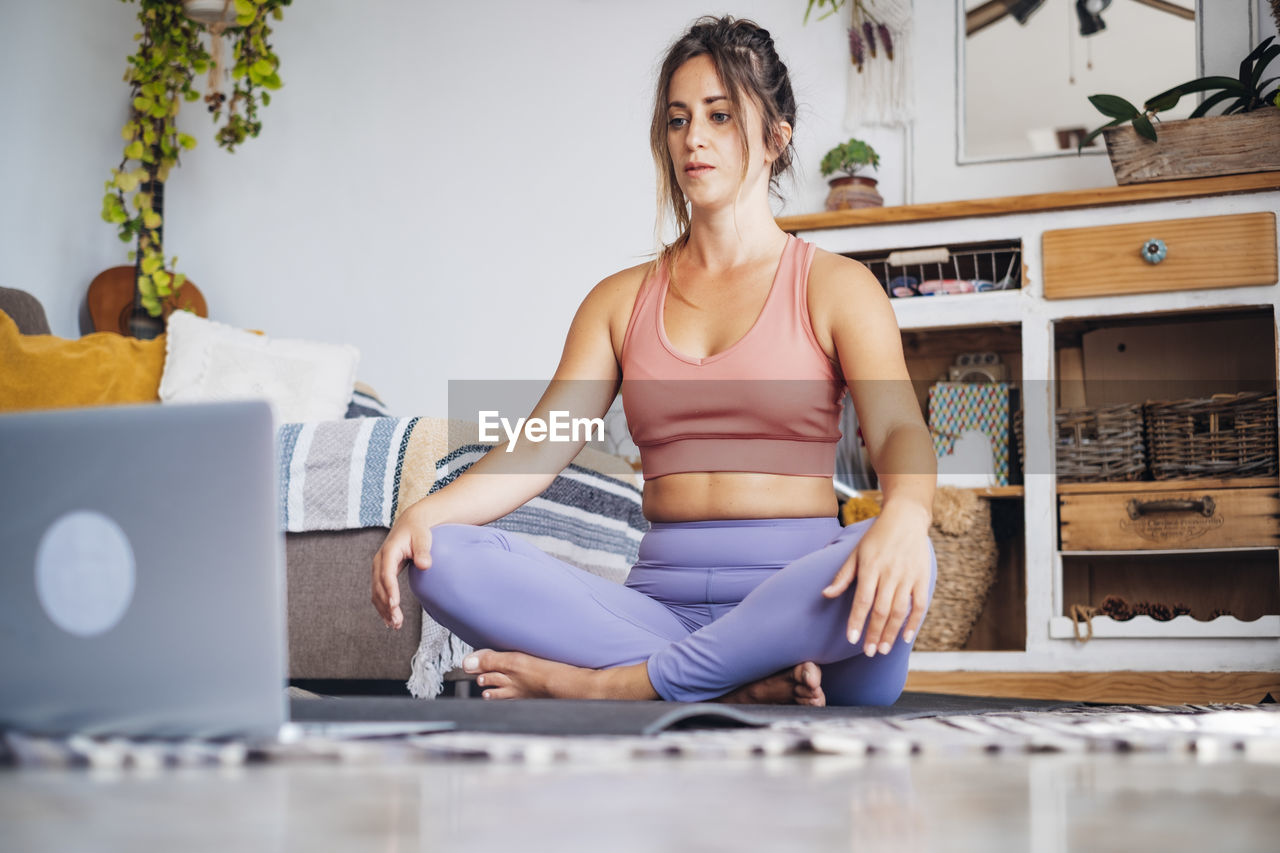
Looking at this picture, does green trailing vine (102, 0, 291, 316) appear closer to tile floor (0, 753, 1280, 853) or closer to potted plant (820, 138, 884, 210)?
potted plant (820, 138, 884, 210)

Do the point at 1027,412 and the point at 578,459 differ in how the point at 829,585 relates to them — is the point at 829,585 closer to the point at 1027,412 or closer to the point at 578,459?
the point at 578,459

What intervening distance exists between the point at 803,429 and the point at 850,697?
319 millimetres

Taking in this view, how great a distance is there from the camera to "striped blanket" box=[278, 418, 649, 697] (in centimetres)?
177

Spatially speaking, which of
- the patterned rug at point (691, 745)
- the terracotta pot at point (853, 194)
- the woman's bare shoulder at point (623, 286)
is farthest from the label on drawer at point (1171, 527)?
the patterned rug at point (691, 745)

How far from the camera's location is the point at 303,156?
10.7 ft

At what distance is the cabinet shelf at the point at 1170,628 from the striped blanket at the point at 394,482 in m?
0.97

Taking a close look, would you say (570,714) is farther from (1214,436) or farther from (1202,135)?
(1202,135)

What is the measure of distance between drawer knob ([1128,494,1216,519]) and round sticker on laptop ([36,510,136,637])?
1.98 metres

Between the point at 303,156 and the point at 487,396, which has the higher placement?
the point at 303,156

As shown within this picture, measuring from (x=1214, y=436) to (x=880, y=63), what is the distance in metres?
1.21

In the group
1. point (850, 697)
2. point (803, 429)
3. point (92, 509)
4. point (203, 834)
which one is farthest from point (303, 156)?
point (203, 834)

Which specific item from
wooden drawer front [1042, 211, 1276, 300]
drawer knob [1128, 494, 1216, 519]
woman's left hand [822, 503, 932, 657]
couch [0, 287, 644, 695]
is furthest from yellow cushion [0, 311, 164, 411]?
drawer knob [1128, 494, 1216, 519]

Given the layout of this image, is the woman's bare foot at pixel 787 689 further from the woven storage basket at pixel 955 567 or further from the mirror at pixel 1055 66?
the mirror at pixel 1055 66

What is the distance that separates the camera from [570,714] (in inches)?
37.4
